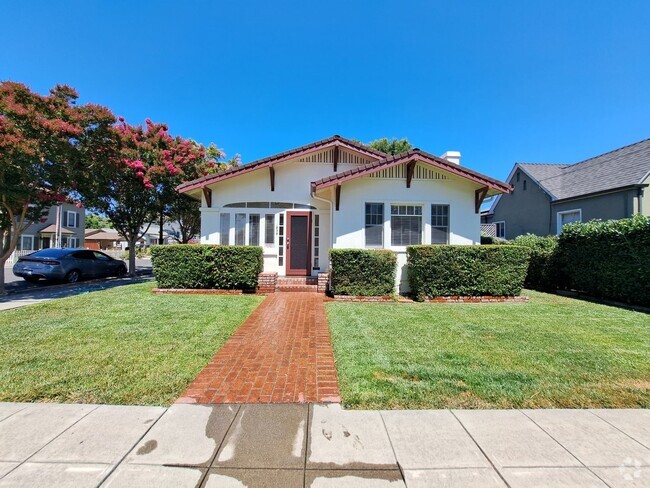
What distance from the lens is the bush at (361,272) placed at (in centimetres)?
888

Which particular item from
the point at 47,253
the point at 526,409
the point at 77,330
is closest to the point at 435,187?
the point at 526,409

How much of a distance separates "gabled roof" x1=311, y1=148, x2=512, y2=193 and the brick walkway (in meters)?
4.79

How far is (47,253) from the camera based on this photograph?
12992 millimetres

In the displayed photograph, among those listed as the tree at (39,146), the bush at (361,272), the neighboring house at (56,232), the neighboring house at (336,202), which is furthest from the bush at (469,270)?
the neighboring house at (56,232)

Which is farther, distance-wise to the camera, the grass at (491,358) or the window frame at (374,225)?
the window frame at (374,225)

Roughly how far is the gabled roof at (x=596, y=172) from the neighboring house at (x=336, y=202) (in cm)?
898

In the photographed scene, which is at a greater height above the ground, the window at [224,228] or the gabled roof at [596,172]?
the gabled roof at [596,172]

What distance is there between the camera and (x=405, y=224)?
10.3 meters

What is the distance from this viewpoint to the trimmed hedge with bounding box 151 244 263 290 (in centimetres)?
959

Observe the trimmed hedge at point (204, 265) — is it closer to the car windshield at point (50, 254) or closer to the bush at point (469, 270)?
the bush at point (469, 270)

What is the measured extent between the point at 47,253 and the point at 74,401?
13424 mm

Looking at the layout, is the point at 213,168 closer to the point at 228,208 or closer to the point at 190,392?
the point at 228,208

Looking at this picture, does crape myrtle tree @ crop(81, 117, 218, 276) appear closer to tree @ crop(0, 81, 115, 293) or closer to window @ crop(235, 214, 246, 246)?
tree @ crop(0, 81, 115, 293)

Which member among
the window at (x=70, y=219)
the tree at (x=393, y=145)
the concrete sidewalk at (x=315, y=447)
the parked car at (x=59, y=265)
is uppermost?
the tree at (x=393, y=145)
